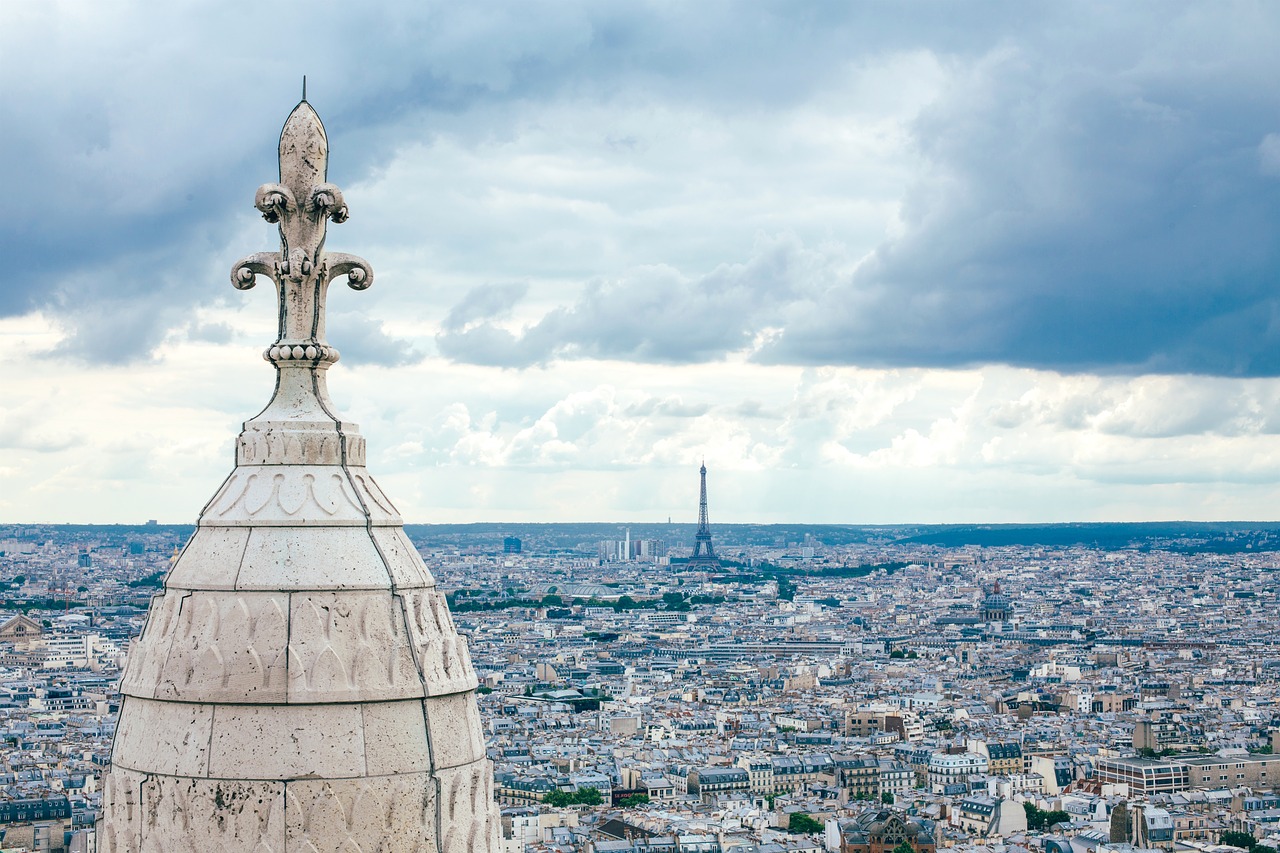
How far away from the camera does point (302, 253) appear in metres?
4.41

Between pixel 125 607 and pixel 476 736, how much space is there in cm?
13000

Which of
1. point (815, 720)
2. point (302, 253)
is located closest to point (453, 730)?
point (302, 253)

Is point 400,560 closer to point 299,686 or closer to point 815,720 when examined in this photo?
point 299,686

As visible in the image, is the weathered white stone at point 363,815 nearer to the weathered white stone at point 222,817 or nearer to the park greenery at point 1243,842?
the weathered white stone at point 222,817

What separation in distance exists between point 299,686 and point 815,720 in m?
73.0

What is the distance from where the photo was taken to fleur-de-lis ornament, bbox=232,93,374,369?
441cm

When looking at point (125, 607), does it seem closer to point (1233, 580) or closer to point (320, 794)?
point (1233, 580)

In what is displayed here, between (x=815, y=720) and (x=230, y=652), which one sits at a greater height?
(x=230, y=652)

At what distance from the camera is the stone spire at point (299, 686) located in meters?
3.97

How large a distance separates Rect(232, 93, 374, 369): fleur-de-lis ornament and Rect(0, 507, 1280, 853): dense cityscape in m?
19.7

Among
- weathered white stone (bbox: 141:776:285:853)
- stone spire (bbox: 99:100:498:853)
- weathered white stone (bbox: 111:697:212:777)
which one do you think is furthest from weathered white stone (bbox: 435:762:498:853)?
weathered white stone (bbox: 111:697:212:777)

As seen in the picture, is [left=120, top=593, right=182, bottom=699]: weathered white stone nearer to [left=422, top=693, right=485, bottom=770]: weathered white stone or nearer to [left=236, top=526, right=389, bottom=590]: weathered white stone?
[left=236, top=526, right=389, bottom=590]: weathered white stone

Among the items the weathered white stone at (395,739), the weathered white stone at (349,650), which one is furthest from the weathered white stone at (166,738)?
the weathered white stone at (395,739)

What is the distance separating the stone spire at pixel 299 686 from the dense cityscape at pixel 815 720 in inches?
780
